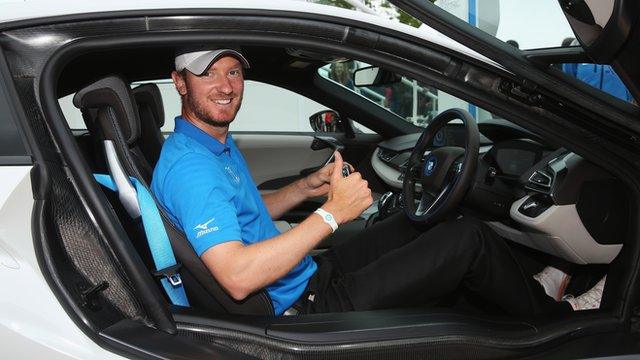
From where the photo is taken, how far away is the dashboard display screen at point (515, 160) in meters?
2.31

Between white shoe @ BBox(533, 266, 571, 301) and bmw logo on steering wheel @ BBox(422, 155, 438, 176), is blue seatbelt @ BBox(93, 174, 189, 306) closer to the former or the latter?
bmw logo on steering wheel @ BBox(422, 155, 438, 176)

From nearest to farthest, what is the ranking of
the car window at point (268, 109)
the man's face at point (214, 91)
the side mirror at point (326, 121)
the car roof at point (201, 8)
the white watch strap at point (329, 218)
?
the car roof at point (201, 8) < the white watch strap at point (329, 218) < the man's face at point (214, 91) < the side mirror at point (326, 121) < the car window at point (268, 109)

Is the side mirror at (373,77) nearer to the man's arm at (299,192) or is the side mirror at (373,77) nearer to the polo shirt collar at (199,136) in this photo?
the man's arm at (299,192)

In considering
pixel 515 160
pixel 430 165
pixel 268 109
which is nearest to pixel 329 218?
pixel 430 165

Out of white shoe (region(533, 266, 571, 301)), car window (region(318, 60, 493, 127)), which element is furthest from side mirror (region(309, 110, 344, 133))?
white shoe (region(533, 266, 571, 301))

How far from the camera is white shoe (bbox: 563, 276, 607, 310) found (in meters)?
1.89

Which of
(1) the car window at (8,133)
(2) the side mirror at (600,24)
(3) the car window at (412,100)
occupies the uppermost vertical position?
(2) the side mirror at (600,24)

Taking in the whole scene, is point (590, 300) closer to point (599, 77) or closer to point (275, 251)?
point (599, 77)

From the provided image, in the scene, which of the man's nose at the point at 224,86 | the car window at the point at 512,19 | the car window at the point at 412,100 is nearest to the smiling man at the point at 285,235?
the man's nose at the point at 224,86

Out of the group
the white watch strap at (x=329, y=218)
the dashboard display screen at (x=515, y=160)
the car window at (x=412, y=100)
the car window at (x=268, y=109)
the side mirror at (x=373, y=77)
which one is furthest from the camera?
the car window at (x=412, y=100)

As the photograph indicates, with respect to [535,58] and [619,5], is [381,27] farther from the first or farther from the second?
[619,5]

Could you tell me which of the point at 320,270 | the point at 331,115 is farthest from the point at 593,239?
the point at 331,115

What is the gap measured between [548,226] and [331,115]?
1.78m

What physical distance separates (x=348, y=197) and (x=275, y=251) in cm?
26
